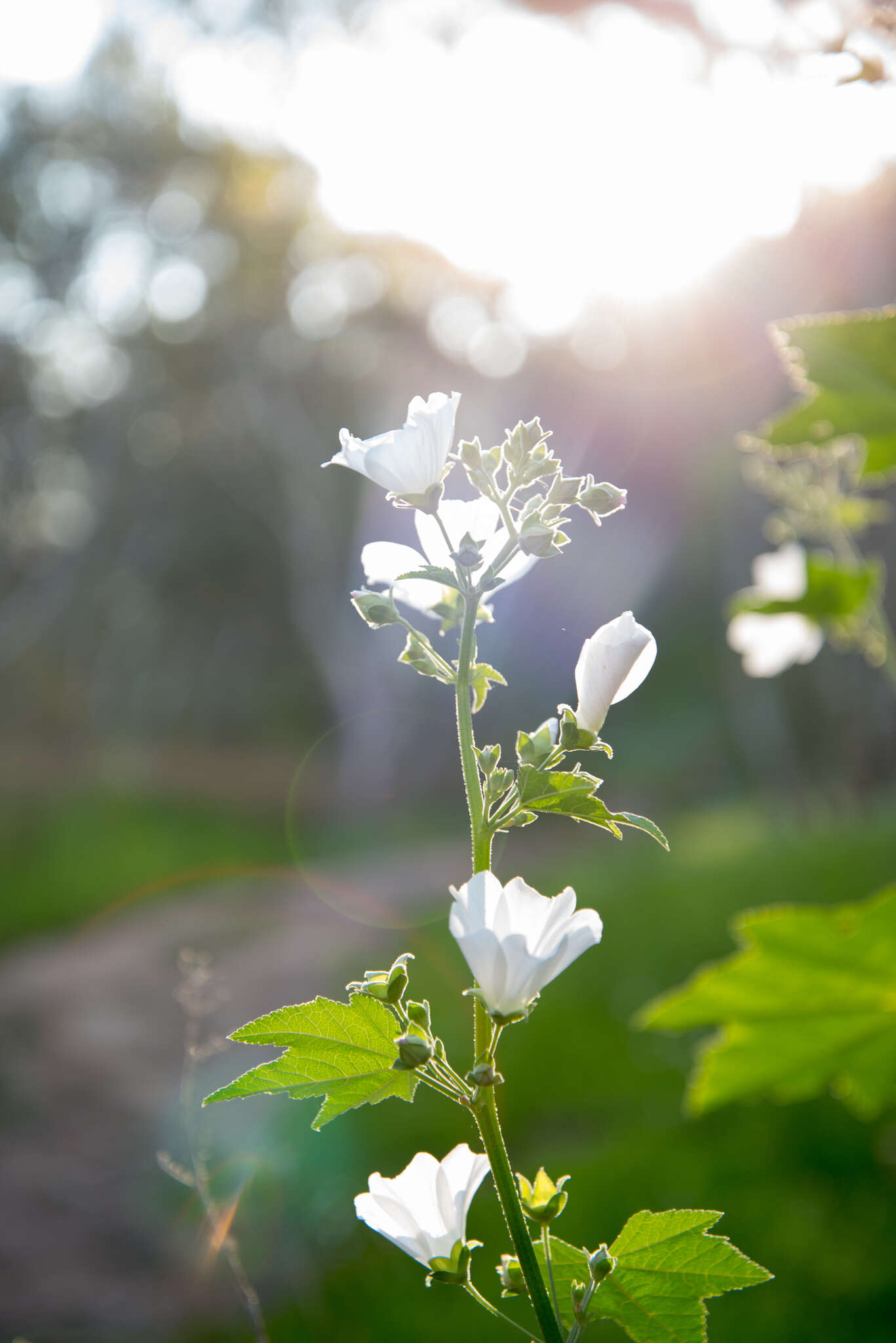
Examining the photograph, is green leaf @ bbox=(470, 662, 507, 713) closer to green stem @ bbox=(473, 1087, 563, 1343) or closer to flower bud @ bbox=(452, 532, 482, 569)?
flower bud @ bbox=(452, 532, 482, 569)

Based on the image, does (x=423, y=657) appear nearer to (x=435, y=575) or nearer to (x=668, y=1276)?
(x=435, y=575)

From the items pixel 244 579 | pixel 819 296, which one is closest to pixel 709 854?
pixel 819 296

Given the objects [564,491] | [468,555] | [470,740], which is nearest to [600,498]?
[564,491]

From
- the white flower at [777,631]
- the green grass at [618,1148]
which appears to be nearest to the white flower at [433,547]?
the white flower at [777,631]

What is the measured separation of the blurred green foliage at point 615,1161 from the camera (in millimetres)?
2568

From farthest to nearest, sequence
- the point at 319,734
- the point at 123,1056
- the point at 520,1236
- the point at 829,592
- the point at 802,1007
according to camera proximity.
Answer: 1. the point at 319,734
2. the point at 123,1056
3. the point at 829,592
4. the point at 802,1007
5. the point at 520,1236

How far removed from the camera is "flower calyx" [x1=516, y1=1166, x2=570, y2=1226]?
69 cm

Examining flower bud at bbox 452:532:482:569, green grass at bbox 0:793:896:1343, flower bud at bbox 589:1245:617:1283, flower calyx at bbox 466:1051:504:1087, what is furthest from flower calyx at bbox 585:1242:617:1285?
green grass at bbox 0:793:896:1343

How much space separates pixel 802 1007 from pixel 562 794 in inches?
22.5

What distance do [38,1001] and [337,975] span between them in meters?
2.46

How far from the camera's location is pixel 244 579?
19.2 meters

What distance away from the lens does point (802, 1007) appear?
1.09m

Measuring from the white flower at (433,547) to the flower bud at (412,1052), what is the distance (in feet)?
1.27

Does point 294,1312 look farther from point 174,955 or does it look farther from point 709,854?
point 174,955
